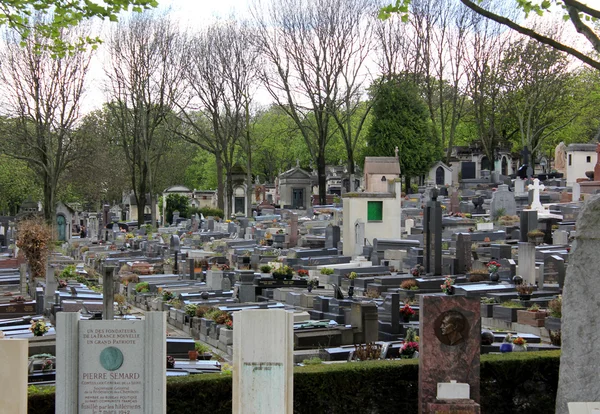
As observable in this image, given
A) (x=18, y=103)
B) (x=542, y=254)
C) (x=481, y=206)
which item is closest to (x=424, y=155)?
(x=481, y=206)

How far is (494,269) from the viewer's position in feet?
59.0

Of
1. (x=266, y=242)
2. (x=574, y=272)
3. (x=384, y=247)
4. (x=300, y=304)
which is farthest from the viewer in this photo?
(x=266, y=242)

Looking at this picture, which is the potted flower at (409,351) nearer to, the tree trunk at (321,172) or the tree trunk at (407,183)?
the tree trunk at (321,172)

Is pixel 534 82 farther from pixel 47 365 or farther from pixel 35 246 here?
pixel 47 365

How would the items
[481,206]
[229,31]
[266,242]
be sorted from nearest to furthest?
[266,242] → [481,206] → [229,31]

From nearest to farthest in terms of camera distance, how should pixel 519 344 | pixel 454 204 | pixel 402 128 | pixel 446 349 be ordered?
pixel 446 349
pixel 519 344
pixel 454 204
pixel 402 128

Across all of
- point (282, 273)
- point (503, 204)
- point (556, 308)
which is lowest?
point (556, 308)

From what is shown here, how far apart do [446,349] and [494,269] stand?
10013 mm

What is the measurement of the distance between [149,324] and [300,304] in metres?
9.68

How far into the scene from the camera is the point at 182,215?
48.2 metres

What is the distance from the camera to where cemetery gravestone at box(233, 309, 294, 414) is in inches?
302

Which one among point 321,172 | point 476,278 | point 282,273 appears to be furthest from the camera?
point 321,172

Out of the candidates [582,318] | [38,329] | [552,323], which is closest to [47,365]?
[38,329]

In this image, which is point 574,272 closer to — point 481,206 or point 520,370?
point 520,370
